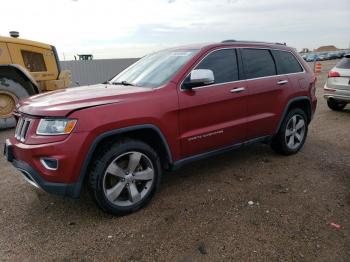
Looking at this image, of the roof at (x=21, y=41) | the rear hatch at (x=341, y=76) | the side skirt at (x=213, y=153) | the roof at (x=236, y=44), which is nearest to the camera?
the side skirt at (x=213, y=153)

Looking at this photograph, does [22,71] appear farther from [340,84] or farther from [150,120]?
[340,84]

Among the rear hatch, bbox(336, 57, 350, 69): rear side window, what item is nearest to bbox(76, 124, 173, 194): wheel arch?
the rear hatch

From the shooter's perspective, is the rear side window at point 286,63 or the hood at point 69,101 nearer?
the hood at point 69,101

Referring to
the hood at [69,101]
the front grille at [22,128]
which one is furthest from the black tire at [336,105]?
the front grille at [22,128]

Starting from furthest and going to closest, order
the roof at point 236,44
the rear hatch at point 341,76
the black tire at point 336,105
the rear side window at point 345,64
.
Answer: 1. the black tire at point 336,105
2. the rear side window at point 345,64
3. the rear hatch at point 341,76
4. the roof at point 236,44

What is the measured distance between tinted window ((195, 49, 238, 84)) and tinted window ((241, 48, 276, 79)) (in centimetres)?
21

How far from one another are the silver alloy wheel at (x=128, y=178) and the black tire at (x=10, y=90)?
16.9 feet

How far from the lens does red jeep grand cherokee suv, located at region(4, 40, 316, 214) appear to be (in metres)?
3.01

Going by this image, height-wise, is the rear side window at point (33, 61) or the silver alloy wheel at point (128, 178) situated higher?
the rear side window at point (33, 61)

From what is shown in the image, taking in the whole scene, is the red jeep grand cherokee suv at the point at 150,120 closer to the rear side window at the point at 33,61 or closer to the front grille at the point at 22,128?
the front grille at the point at 22,128

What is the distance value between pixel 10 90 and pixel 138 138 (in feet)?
17.3

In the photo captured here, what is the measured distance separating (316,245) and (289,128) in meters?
2.55

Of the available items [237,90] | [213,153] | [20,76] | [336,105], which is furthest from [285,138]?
[20,76]

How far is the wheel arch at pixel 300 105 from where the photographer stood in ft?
16.1
